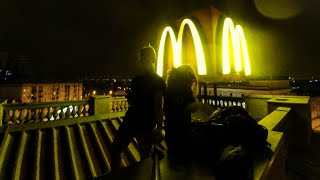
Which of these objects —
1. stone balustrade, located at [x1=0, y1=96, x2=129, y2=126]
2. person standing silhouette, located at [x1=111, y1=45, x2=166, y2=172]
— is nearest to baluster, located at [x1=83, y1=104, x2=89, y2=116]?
stone balustrade, located at [x1=0, y1=96, x2=129, y2=126]

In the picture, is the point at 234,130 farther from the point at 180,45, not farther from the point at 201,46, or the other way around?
the point at 180,45

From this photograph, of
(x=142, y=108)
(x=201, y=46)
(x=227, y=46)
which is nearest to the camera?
(x=142, y=108)

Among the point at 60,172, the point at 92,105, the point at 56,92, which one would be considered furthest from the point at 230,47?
the point at 56,92

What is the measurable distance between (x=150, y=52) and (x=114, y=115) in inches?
226

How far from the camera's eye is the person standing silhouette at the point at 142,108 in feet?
10.9

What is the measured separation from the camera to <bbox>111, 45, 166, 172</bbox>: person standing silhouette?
3318 millimetres

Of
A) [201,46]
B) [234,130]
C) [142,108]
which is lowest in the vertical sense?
[234,130]

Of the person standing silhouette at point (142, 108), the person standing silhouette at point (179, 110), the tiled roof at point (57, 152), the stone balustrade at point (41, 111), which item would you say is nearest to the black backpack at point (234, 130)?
the person standing silhouette at point (179, 110)

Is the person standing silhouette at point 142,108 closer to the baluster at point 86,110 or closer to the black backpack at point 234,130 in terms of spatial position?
the black backpack at point 234,130

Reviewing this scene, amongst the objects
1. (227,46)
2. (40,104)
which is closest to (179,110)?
(40,104)

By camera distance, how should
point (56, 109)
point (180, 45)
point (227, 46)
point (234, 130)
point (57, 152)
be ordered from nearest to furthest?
1. point (234, 130)
2. point (57, 152)
3. point (56, 109)
4. point (227, 46)
5. point (180, 45)

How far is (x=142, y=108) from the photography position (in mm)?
3404

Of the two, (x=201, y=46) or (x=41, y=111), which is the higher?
(x=201, y=46)

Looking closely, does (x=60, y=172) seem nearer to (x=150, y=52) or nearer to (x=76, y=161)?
(x=76, y=161)
